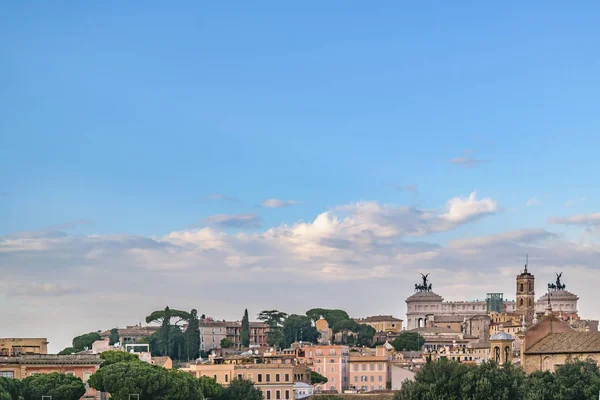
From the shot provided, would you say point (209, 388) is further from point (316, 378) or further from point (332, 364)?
point (332, 364)

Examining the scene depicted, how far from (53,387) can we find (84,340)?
87183mm

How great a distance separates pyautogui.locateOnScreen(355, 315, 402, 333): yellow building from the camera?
7643 inches

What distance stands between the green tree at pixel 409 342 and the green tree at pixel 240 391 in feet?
203

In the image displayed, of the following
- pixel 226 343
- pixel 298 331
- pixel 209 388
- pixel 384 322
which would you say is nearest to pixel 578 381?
pixel 209 388

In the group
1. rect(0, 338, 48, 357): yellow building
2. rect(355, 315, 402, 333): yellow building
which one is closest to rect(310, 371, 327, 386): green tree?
rect(0, 338, 48, 357): yellow building

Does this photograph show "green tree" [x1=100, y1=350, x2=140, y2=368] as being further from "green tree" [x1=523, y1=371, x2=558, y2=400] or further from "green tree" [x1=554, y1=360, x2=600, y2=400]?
"green tree" [x1=554, y1=360, x2=600, y2=400]

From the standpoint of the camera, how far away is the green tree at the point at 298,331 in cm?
16025

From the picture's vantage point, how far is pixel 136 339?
16388 centimetres

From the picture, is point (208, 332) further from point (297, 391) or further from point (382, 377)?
point (297, 391)

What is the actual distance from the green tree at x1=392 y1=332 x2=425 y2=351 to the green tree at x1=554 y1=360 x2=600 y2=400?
8041cm

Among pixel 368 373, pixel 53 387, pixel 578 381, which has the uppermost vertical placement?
pixel 578 381

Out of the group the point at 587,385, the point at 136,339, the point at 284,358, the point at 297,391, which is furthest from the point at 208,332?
the point at 587,385

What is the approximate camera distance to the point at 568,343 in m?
89.3

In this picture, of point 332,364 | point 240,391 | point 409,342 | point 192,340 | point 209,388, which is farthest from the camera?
point 409,342
